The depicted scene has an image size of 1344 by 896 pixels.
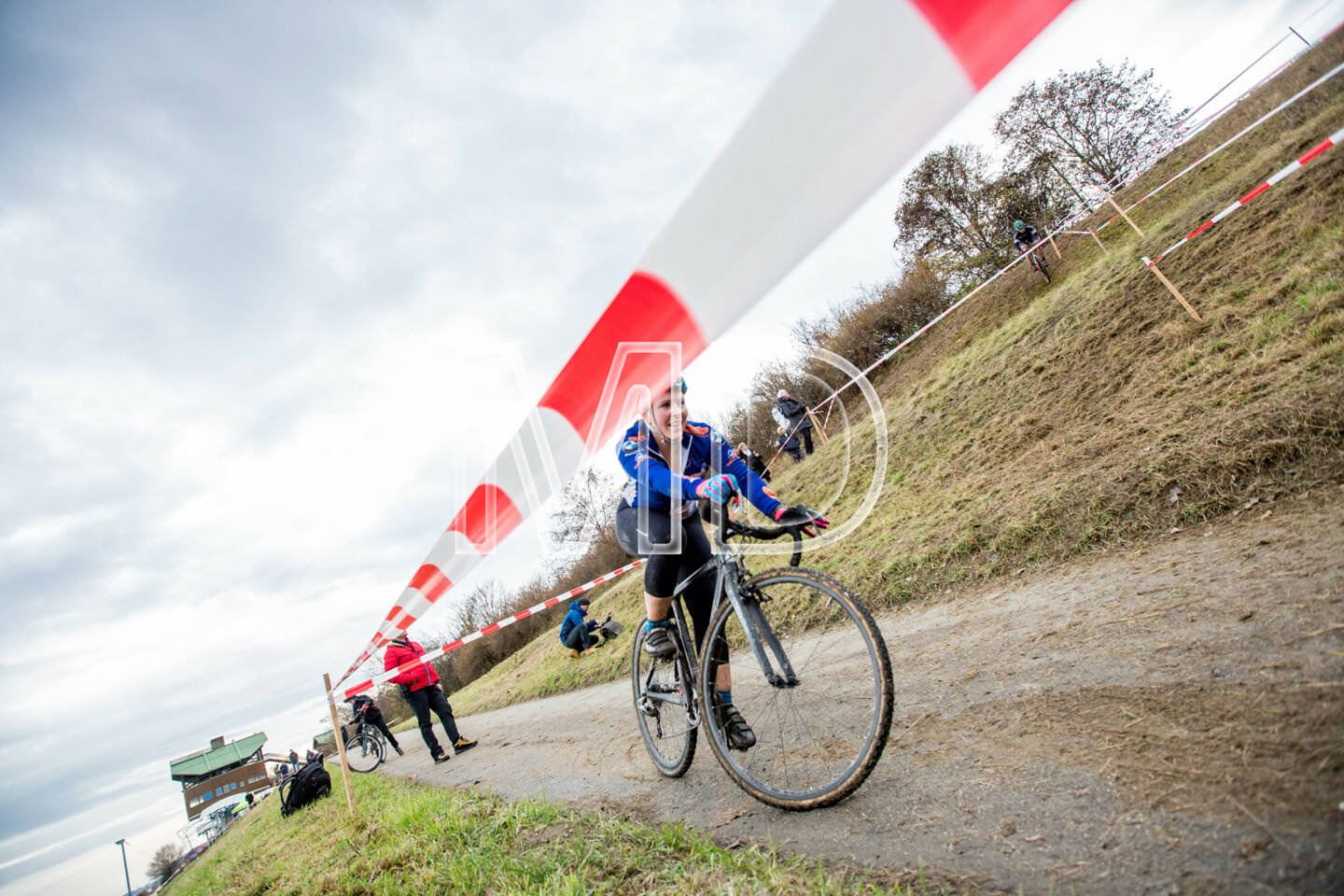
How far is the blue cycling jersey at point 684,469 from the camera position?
2.80 m

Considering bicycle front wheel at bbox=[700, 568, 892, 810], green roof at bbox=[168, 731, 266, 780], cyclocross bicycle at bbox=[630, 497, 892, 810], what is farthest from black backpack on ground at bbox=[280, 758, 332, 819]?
green roof at bbox=[168, 731, 266, 780]

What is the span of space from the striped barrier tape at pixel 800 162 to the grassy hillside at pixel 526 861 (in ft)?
5.71

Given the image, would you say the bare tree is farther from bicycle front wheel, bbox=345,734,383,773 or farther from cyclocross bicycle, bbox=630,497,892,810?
cyclocross bicycle, bbox=630,497,892,810

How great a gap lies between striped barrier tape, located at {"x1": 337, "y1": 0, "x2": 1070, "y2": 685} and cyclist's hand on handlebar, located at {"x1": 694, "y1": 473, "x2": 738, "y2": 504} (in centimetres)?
50

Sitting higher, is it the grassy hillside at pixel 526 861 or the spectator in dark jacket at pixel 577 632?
the spectator in dark jacket at pixel 577 632

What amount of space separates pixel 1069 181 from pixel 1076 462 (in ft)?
69.6

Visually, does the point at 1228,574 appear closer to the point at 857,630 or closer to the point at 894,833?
the point at 857,630

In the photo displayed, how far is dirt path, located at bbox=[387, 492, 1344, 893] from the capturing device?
54.3 inches

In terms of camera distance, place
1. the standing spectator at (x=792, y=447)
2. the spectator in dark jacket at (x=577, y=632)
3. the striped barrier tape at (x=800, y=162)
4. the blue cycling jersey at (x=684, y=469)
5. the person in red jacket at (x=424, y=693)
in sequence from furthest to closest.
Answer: the standing spectator at (x=792, y=447)
the spectator in dark jacket at (x=577, y=632)
the person in red jacket at (x=424, y=693)
the blue cycling jersey at (x=684, y=469)
the striped barrier tape at (x=800, y=162)

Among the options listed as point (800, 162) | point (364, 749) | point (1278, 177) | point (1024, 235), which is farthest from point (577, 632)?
point (1024, 235)

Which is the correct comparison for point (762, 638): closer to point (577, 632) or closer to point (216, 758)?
point (577, 632)

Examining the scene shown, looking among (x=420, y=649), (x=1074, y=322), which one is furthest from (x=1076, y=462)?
(x=420, y=649)

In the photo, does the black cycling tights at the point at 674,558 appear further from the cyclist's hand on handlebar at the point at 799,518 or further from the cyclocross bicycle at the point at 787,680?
the cyclist's hand on handlebar at the point at 799,518

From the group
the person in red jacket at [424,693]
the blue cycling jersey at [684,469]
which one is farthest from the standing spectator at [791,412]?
the blue cycling jersey at [684,469]
